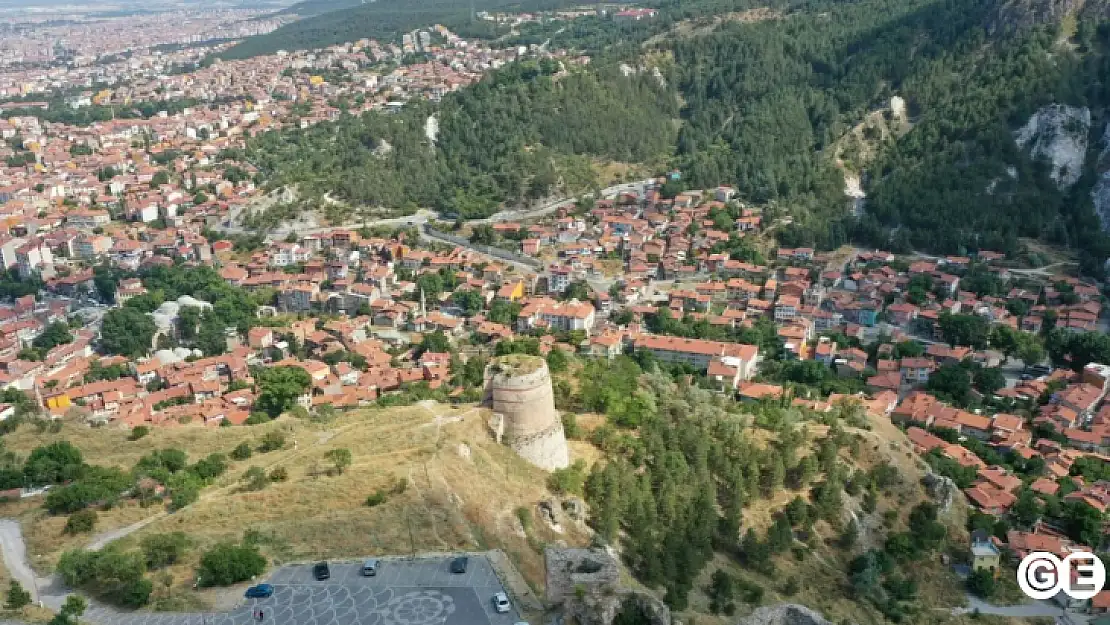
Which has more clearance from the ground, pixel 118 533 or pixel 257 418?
pixel 118 533

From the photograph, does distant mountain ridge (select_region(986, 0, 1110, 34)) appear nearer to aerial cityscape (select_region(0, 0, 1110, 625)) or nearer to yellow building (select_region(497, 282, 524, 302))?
aerial cityscape (select_region(0, 0, 1110, 625))

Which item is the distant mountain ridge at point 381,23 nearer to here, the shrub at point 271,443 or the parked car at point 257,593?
the shrub at point 271,443

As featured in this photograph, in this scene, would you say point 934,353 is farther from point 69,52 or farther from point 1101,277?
point 69,52

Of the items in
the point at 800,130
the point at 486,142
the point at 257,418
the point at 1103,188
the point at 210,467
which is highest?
the point at 210,467

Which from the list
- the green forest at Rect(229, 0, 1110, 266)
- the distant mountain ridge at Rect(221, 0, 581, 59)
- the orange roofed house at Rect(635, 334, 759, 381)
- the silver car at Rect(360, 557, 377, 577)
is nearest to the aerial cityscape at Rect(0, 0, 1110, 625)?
the silver car at Rect(360, 557, 377, 577)

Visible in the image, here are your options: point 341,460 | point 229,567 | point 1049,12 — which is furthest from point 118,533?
point 1049,12

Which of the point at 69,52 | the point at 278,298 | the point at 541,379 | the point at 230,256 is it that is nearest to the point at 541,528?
the point at 541,379

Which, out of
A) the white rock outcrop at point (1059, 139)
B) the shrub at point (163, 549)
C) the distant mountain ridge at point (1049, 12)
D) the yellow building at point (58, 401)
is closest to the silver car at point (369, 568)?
the shrub at point (163, 549)

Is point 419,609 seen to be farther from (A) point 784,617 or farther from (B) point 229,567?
(A) point 784,617
